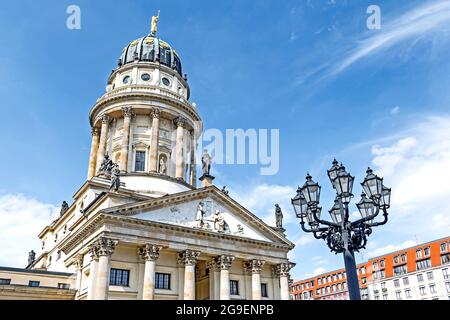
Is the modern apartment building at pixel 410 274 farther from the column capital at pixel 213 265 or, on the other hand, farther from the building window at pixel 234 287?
the column capital at pixel 213 265

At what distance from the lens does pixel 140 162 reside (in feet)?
150

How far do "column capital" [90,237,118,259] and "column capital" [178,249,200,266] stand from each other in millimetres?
5728

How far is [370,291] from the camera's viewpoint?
72.1 m

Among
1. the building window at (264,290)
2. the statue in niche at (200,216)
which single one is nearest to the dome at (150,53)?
the statue in niche at (200,216)

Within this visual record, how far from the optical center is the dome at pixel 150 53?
5281 cm

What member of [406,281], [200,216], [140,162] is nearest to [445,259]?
[406,281]

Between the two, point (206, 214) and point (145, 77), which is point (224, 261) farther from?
point (145, 77)

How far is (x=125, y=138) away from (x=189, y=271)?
1787cm

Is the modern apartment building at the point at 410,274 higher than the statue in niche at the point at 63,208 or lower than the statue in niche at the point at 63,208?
lower

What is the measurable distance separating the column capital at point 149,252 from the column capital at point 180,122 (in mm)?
19228

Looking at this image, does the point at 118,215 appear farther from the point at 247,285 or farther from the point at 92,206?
the point at 247,285
